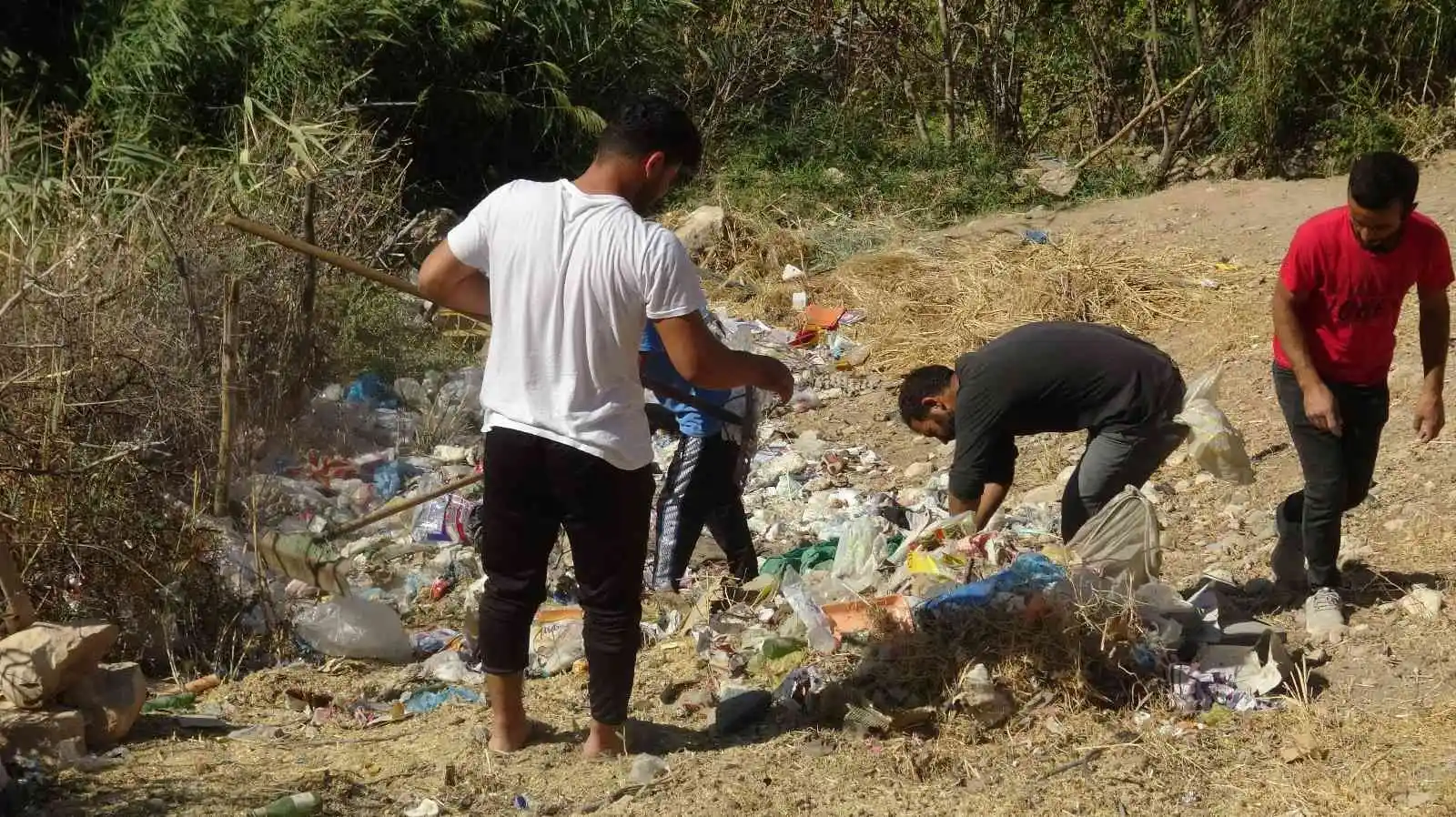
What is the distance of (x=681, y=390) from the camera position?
471 cm

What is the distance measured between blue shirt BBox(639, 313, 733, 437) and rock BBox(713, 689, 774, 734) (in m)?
1.14

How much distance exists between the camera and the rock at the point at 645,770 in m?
3.50

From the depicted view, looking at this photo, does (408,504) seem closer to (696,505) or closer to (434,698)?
(434,698)

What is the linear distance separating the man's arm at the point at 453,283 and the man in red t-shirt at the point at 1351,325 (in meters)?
2.16

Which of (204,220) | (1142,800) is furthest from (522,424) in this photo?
(204,220)

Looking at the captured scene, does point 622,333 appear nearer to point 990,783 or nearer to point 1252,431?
point 990,783

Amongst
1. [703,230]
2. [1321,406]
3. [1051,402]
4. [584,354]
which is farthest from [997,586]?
[703,230]

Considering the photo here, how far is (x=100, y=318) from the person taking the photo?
185 inches

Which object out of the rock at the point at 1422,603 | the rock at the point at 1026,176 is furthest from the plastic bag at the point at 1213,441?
the rock at the point at 1026,176

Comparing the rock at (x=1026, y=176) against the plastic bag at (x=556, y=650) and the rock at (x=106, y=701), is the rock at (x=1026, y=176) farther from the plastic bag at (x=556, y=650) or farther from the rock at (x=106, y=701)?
the rock at (x=106, y=701)

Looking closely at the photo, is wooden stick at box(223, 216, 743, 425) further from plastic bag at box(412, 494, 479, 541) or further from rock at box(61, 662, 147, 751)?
plastic bag at box(412, 494, 479, 541)

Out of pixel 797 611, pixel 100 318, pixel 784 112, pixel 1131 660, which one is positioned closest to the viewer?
pixel 1131 660

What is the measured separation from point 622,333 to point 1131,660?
175 cm

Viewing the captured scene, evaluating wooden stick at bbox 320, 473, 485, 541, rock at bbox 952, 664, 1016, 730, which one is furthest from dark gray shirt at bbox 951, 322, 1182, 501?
wooden stick at bbox 320, 473, 485, 541
